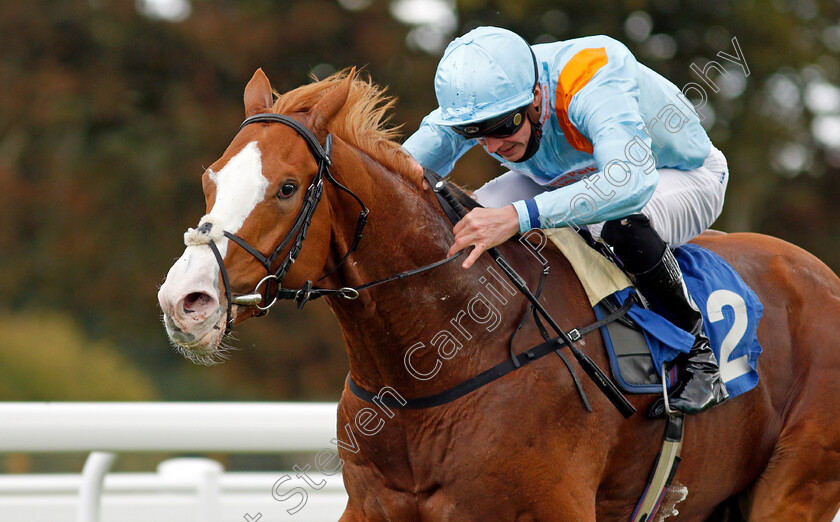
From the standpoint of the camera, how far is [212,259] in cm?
261

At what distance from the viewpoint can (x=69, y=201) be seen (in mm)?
14406

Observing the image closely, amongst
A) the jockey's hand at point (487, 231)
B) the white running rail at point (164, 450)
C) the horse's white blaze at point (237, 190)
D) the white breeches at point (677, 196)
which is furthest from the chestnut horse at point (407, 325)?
the white running rail at point (164, 450)

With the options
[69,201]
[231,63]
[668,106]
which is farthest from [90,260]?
[668,106]

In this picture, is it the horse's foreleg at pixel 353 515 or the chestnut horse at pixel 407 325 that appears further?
the horse's foreleg at pixel 353 515

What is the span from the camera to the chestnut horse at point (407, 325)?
2738mm

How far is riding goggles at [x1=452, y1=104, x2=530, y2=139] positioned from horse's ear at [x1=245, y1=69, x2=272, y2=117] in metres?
0.60

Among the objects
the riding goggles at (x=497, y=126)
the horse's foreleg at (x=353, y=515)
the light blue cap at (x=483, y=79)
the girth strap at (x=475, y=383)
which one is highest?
the light blue cap at (x=483, y=79)

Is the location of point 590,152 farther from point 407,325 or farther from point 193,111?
point 193,111

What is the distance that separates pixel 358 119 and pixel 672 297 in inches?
48.5

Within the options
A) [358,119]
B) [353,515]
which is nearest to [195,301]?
[358,119]

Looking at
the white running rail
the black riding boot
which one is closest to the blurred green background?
the white running rail

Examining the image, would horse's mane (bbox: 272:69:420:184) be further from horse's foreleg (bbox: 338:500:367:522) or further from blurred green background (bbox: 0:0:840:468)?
blurred green background (bbox: 0:0:840:468)

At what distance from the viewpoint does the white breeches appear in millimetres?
3570

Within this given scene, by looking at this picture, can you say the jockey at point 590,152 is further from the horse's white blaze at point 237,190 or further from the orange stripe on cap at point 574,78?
the horse's white blaze at point 237,190
